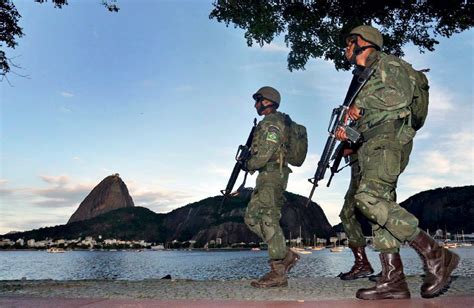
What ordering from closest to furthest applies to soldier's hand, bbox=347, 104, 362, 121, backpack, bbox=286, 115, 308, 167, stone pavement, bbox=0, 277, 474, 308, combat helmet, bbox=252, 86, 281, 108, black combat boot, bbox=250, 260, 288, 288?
1. stone pavement, bbox=0, 277, 474, 308
2. soldier's hand, bbox=347, 104, 362, 121
3. black combat boot, bbox=250, 260, 288, 288
4. backpack, bbox=286, 115, 308, 167
5. combat helmet, bbox=252, 86, 281, 108

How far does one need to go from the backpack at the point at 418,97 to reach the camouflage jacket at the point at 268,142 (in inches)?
76.2

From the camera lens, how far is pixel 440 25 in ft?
33.4

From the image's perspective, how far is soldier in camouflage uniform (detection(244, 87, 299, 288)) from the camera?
5.65 meters

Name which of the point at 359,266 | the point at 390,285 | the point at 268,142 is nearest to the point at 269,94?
the point at 268,142

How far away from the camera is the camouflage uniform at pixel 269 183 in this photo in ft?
18.6

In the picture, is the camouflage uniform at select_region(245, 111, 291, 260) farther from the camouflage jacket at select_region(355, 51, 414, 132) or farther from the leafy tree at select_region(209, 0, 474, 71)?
the leafy tree at select_region(209, 0, 474, 71)

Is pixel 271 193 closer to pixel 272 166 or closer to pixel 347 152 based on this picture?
pixel 272 166

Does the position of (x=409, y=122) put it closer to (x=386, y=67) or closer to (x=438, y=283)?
(x=386, y=67)

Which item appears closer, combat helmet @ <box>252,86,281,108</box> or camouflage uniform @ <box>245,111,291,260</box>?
camouflage uniform @ <box>245,111,291,260</box>

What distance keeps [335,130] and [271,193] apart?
1.56 m

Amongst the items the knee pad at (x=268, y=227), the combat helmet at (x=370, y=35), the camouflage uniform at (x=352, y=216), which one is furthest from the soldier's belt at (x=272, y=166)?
the combat helmet at (x=370, y=35)

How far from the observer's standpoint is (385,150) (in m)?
3.98

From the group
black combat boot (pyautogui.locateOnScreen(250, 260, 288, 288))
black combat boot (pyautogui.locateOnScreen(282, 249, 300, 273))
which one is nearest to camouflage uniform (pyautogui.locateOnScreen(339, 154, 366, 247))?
black combat boot (pyautogui.locateOnScreen(282, 249, 300, 273))

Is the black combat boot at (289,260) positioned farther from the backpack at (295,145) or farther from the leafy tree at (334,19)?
the leafy tree at (334,19)
